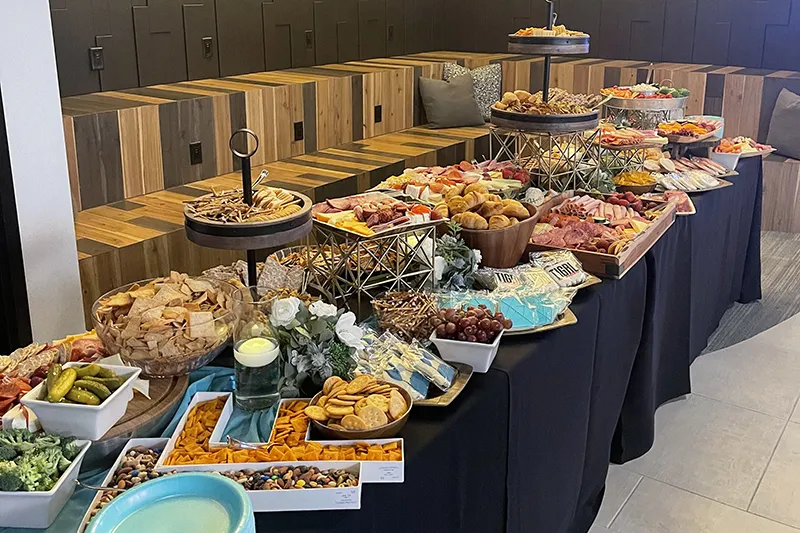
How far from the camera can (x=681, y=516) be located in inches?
86.4

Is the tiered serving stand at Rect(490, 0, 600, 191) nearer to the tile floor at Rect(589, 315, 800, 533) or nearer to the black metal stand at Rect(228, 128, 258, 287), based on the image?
the tile floor at Rect(589, 315, 800, 533)

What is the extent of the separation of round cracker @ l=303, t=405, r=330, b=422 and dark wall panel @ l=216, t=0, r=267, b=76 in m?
3.48

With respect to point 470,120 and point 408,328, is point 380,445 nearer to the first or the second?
point 408,328

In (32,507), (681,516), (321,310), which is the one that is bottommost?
(681,516)

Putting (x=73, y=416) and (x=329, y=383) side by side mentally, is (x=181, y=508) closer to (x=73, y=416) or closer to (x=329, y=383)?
(x=73, y=416)

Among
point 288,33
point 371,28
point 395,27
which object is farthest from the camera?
point 395,27

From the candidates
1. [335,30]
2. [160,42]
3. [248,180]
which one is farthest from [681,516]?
[335,30]

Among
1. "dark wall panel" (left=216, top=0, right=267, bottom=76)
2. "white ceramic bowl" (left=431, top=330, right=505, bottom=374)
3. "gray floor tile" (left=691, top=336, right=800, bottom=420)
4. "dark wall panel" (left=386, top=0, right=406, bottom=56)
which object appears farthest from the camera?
"dark wall panel" (left=386, top=0, right=406, bottom=56)

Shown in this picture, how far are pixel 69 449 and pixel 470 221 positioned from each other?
3.62ft

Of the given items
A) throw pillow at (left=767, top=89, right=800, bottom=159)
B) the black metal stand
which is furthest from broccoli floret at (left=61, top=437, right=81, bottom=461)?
throw pillow at (left=767, top=89, right=800, bottom=159)

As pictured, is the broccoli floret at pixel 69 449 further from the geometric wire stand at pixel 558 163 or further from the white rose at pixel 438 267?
the geometric wire stand at pixel 558 163

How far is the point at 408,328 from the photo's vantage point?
1530 millimetres

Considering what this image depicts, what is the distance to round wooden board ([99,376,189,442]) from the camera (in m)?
1.16

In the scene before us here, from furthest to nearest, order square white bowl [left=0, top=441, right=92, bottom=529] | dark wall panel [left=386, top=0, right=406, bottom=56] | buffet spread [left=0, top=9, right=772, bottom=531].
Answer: dark wall panel [left=386, top=0, right=406, bottom=56]
buffet spread [left=0, top=9, right=772, bottom=531]
square white bowl [left=0, top=441, right=92, bottom=529]
